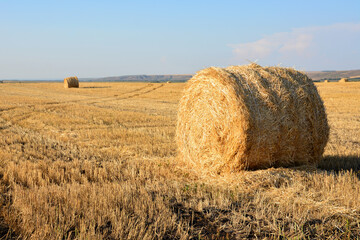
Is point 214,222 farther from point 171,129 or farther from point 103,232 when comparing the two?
point 171,129

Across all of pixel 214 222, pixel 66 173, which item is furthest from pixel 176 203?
pixel 66 173

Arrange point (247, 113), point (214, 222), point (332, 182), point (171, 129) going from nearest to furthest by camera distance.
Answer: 1. point (214, 222)
2. point (332, 182)
3. point (247, 113)
4. point (171, 129)

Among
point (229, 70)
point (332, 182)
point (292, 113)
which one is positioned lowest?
point (332, 182)

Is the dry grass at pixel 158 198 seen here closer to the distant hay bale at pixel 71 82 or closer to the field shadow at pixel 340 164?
the field shadow at pixel 340 164

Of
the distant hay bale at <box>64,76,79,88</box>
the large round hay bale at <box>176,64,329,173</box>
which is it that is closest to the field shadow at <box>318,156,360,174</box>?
the large round hay bale at <box>176,64,329,173</box>

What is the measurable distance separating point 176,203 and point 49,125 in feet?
32.4

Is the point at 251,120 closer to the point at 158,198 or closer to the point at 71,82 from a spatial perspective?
the point at 158,198

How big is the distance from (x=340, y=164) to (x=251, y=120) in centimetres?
283

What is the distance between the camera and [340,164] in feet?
23.7

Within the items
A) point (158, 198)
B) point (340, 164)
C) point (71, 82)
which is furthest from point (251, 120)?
point (71, 82)

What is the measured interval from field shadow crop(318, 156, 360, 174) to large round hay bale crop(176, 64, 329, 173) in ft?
1.38

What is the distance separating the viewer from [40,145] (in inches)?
347

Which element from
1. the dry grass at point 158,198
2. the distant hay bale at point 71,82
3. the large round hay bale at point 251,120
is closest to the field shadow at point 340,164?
the dry grass at point 158,198

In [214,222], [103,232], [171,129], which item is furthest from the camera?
[171,129]
